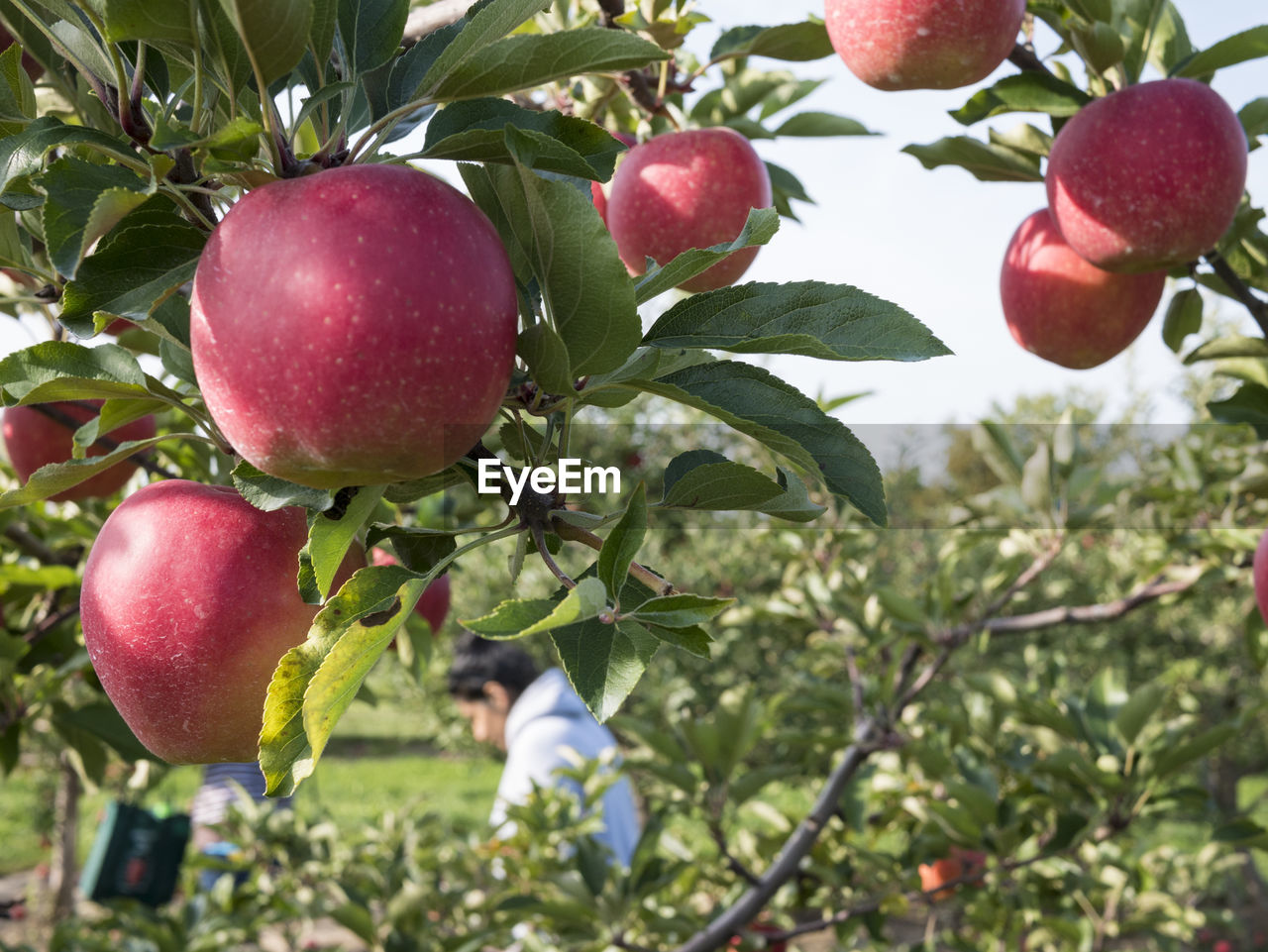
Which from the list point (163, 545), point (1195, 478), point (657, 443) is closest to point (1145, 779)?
point (1195, 478)

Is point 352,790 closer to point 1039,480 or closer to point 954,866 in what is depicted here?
point 954,866

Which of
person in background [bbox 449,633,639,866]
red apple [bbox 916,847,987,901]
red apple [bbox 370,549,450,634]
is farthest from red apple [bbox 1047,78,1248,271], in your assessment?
person in background [bbox 449,633,639,866]

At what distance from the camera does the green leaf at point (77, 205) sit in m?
0.45

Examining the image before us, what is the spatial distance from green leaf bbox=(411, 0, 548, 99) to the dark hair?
4387 millimetres

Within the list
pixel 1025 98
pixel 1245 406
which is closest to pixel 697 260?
pixel 1025 98

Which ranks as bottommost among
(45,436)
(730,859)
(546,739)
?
(546,739)

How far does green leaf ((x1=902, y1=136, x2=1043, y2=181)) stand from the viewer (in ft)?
4.14

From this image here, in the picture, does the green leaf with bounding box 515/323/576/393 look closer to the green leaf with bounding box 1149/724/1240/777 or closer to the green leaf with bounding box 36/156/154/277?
the green leaf with bounding box 36/156/154/277

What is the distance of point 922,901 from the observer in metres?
1.87

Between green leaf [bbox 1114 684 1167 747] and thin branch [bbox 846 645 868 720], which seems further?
thin branch [bbox 846 645 868 720]

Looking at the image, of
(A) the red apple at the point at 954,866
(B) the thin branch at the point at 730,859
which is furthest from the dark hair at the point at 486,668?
(B) the thin branch at the point at 730,859

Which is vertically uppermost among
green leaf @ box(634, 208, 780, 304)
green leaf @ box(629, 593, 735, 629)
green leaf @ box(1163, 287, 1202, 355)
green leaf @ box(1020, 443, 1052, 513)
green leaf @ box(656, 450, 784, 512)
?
green leaf @ box(634, 208, 780, 304)

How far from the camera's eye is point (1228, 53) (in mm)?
1180

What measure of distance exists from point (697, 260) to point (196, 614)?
0.35 m
